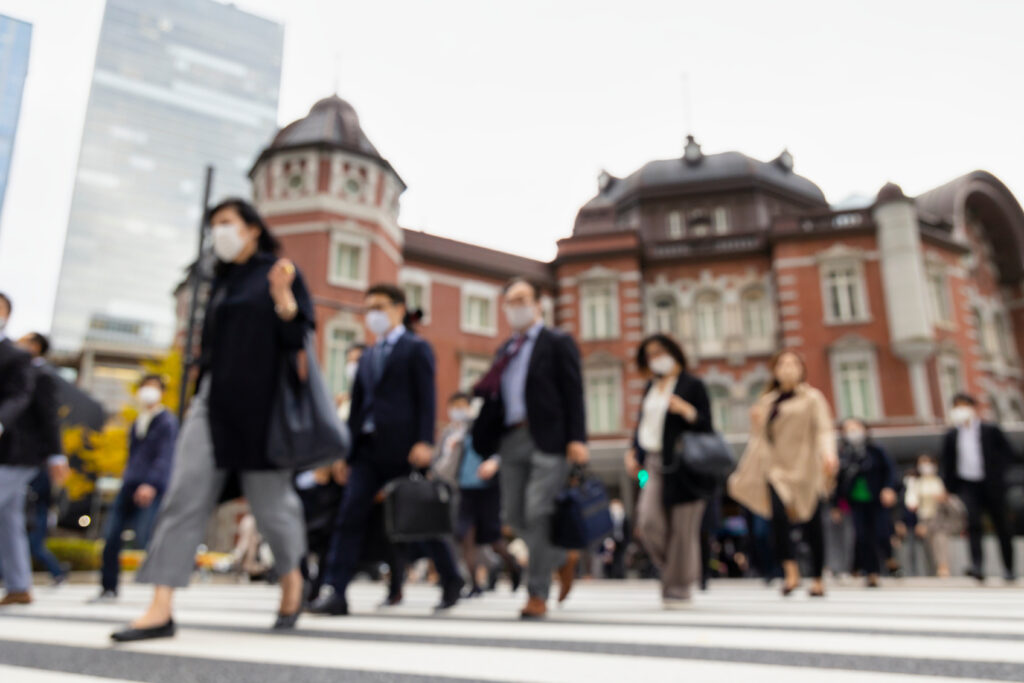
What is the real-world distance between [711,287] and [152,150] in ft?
359

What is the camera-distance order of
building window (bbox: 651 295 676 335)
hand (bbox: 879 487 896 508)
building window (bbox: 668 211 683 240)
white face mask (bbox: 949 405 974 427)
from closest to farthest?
white face mask (bbox: 949 405 974 427) → hand (bbox: 879 487 896 508) → building window (bbox: 651 295 676 335) → building window (bbox: 668 211 683 240)

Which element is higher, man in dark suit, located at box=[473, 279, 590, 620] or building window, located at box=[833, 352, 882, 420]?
building window, located at box=[833, 352, 882, 420]

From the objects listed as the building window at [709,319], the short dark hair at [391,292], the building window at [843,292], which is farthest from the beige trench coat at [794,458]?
the building window at [843,292]

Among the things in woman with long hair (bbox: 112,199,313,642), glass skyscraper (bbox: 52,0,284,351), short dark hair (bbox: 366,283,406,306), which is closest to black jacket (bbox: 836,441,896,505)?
short dark hair (bbox: 366,283,406,306)

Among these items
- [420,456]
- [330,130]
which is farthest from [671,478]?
[330,130]

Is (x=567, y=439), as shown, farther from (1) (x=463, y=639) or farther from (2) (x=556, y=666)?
(2) (x=556, y=666)

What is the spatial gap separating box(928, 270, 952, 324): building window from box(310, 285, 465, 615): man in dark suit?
24756 millimetres

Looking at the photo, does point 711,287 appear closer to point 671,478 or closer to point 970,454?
point 970,454

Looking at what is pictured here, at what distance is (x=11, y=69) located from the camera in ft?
15.1

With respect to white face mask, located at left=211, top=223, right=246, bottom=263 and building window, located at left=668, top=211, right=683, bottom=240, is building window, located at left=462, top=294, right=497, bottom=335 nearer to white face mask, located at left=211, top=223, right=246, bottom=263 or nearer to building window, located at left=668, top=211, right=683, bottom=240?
building window, located at left=668, top=211, right=683, bottom=240

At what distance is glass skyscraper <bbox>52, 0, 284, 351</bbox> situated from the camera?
106 metres

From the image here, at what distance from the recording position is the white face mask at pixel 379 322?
203 inches

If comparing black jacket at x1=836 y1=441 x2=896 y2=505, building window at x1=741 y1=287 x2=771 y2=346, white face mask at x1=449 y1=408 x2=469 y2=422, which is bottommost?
black jacket at x1=836 y1=441 x2=896 y2=505

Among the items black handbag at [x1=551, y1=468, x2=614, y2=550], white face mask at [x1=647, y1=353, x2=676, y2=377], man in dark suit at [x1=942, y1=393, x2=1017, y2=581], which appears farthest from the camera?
man in dark suit at [x1=942, y1=393, x2=1017, y2=581]
